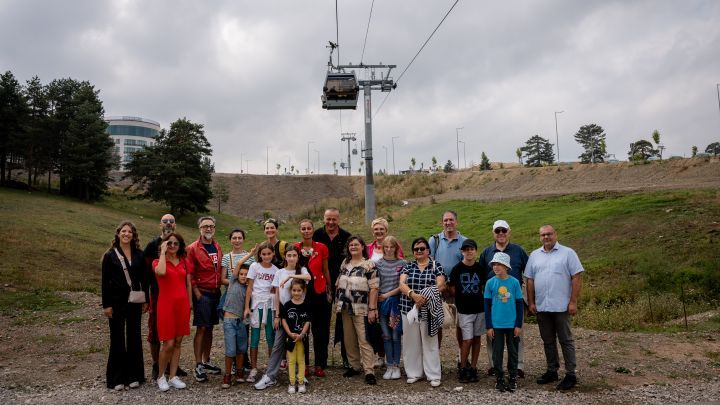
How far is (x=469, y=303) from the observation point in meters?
6.08

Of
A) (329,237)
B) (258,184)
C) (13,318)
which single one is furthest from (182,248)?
(258,184)

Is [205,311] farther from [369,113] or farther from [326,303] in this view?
[369,113]

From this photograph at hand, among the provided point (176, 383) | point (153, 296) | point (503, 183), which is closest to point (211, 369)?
point (176, 383)

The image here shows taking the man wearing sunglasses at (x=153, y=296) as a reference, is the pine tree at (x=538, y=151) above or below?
above

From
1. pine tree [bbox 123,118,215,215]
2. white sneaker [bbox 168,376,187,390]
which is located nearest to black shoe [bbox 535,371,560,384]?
white sneaker [bbox 168,376,187,390]

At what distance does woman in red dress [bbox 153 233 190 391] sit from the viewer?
5797 millimetres

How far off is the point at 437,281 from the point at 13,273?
13102mm

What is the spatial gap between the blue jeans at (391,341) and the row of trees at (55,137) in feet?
130

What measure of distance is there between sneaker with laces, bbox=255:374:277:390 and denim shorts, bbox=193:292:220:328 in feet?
3.33

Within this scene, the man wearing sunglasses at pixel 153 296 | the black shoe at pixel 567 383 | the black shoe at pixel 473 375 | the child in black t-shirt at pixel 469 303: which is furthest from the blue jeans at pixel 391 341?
the man wearing sunglasses at pixel 153 296

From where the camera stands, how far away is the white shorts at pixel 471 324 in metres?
6.07

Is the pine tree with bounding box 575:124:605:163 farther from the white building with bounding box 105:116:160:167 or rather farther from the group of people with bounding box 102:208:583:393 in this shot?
the white building with bounding box 105:116:160:167

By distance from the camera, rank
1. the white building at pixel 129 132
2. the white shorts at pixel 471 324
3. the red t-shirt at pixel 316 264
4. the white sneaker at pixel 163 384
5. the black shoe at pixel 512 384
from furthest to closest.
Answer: the white building at pixel 129 132 < the red t-shirt at pixel 316 264 < the white shorts at pixel 471 324 < the white sneaker at pixel 163 384 < the black shoe at pixel 512 384

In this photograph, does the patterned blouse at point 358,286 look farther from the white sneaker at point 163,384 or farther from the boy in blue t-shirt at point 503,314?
the white sneaker at point 163,384
